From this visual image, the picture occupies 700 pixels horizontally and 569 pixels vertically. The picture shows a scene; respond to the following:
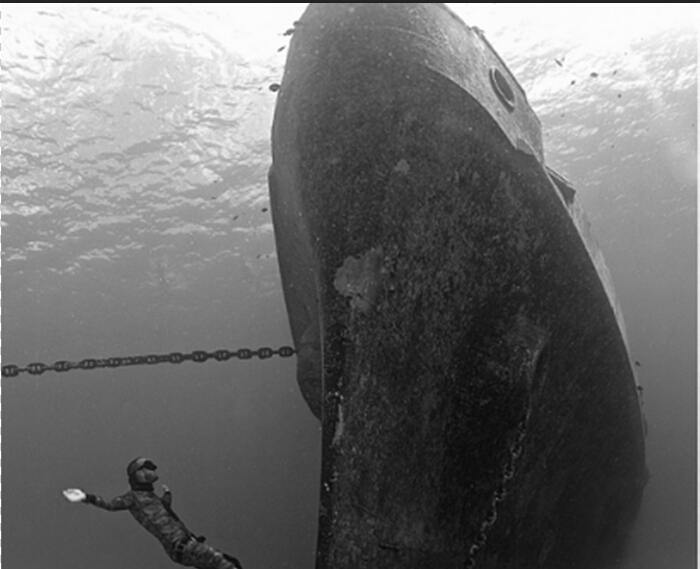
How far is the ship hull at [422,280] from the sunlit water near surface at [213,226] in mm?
6796

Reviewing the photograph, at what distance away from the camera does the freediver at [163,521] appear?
3740 mm

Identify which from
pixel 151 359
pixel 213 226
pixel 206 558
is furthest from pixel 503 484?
pixel 213 226

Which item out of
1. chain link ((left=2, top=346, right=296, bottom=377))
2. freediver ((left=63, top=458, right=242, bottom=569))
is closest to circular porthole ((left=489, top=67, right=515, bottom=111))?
chain link ((left=2, top=346, right=296, bottom=377))

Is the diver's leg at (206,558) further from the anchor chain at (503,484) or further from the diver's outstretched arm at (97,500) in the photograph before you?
the anchor chain at (503,484)

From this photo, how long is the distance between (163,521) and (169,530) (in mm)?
78

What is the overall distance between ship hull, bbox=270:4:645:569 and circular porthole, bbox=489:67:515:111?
3 centimetres

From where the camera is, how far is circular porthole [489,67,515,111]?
3469 mm

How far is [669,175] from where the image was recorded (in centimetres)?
2177

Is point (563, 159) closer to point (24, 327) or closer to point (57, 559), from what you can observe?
point (24, 327)

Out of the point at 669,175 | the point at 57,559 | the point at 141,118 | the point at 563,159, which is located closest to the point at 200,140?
the point at 141,118

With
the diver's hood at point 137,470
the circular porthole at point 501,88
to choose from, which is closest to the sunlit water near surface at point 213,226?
the circular porthole at point 501,88

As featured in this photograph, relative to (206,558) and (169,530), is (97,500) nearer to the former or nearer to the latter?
(169,530)

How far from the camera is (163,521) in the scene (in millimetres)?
3949

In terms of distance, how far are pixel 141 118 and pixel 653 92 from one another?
16222 millimetres
